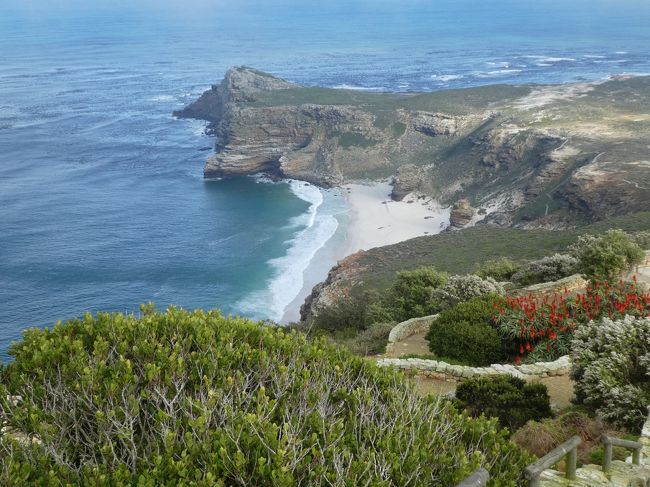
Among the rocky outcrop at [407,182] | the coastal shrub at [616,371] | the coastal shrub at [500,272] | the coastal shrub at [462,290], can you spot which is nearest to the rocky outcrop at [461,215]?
the rocky outcrop at [407,182]

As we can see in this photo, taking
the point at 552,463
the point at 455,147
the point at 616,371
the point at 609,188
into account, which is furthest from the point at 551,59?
the point at 552,463

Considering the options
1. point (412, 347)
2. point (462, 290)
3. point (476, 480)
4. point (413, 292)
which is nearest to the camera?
point (476, 480)

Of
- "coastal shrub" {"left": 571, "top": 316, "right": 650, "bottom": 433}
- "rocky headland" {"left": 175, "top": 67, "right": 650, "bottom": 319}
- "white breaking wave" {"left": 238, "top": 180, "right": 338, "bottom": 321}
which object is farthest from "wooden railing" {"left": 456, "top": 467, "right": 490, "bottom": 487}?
"white breaking wave" {"left": 238, "top": 180, "right": 338, "bottom": 321}

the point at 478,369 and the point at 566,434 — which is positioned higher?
the point at 566,434

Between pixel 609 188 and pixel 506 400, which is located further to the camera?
pixel 609 188

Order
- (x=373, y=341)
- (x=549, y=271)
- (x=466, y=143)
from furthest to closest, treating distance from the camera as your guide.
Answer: (x=466, y=143), (x=549, y=271), (x=373, y=341)

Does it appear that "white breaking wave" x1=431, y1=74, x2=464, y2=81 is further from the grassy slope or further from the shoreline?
the grassy slope

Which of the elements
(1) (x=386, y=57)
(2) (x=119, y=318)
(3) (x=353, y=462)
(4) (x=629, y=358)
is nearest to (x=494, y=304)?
(4) (x=629, y=358)

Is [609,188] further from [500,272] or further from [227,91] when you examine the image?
[227,91]

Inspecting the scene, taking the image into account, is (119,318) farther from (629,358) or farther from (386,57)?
(386,57)
